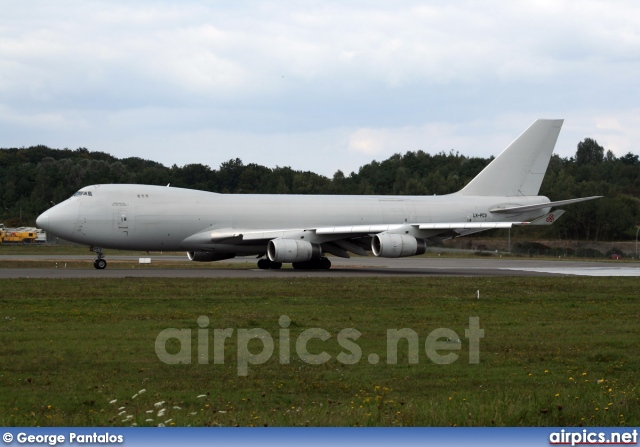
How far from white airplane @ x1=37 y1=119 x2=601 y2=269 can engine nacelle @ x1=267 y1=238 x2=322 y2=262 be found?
4 centimetres

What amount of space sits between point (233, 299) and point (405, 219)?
21085 mm

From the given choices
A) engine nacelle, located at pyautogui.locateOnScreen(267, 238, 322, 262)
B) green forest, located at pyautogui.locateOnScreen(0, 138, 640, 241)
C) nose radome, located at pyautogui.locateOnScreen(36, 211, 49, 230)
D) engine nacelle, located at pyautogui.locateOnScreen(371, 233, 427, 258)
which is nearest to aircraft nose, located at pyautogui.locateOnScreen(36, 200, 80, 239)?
nose radome, located at pyautogui.locateOnScreen(36, 211, 49, 230)

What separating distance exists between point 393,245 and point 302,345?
22.9 m

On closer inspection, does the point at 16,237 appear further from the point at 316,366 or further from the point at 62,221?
the point at 316,366

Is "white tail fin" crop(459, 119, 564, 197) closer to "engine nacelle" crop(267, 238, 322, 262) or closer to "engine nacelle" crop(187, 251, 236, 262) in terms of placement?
"engine nacelle" crop(267, 238, 322, 262)

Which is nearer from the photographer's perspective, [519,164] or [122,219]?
[122,219]

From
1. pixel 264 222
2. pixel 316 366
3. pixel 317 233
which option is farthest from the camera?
pixel 264 222

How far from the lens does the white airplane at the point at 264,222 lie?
38.2 metres

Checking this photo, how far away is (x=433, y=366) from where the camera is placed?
14.0 metres

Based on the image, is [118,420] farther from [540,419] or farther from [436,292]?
[436,292]

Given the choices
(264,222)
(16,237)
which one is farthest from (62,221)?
(16,237)

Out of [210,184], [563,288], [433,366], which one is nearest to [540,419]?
[433,366]

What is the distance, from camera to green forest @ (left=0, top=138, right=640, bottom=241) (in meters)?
74.6

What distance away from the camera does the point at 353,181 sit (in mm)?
101250
